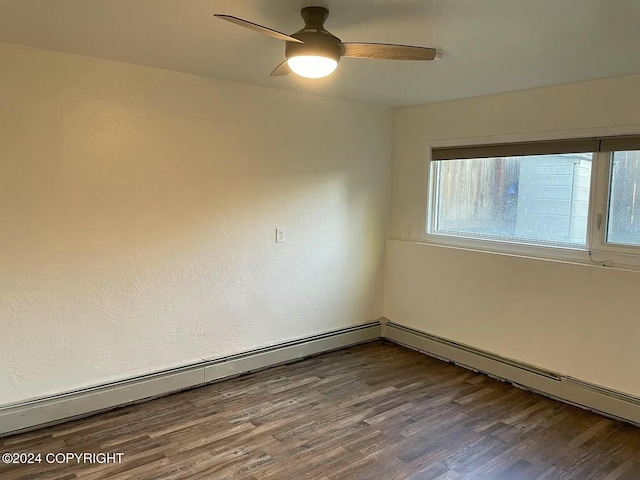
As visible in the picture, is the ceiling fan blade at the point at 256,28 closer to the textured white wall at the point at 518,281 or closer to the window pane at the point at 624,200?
the textured white wall at the point at 518,281

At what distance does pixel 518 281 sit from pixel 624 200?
90 centimetres

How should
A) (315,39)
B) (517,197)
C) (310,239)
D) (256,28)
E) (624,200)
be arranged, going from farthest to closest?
(310,239) < (517,197) < (624,200) < (315,39) < (256,28)

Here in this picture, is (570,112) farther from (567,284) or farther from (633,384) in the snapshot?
(633,384)

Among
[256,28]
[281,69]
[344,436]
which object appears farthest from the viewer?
[344,436]

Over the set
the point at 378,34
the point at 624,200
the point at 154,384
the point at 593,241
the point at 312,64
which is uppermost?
the point at 378,34

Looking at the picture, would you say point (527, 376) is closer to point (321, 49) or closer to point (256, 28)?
point (321, 49)

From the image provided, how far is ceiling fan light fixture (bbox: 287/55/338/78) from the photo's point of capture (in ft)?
7.02

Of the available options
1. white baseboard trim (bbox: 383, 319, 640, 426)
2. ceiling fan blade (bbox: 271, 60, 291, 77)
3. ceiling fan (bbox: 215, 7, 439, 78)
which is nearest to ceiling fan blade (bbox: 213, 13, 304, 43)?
ceiling fan (bbox: 215, 7, 439, 78)

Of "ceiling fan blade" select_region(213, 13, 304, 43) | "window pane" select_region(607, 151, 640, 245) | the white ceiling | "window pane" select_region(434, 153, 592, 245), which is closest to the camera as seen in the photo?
"ceiling fan blade" select_region(213, 13, 304, 43)

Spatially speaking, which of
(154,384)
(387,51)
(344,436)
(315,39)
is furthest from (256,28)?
(154,384)

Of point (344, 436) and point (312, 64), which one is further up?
point (312, 64)

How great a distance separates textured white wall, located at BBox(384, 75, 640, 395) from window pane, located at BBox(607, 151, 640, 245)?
8.7 inches

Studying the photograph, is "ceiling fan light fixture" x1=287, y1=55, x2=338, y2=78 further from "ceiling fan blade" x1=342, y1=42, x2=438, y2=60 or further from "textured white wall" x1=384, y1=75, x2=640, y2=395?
"textured white wall" x1=384, y1=75, x2=640, y2=395

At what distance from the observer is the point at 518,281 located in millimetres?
3637
